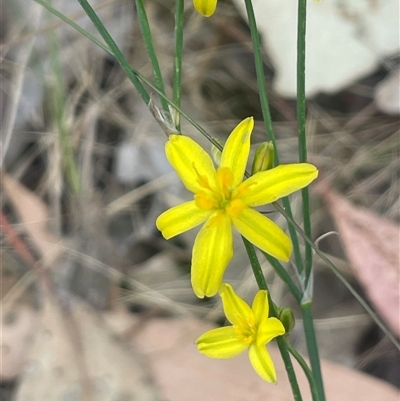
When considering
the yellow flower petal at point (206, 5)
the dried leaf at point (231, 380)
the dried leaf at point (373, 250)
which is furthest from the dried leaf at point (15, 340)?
the yellow flower petal at point (206, 5)

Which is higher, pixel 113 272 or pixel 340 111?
pixel 340 111

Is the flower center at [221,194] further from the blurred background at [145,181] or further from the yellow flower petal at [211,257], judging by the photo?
the blurred background at [145,181]

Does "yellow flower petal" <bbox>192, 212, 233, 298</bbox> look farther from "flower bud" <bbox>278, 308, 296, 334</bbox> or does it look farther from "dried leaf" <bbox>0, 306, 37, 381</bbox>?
"dried leaf" <bbox>0, 306, 37, 381</bbox>

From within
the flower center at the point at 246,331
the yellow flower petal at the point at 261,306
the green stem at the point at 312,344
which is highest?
the yellow flower petal at the point at 261,306

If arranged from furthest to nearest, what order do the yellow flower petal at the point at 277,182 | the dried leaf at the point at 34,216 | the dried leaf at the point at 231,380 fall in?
the dried leaf at the point at 34,216, the dried leaf at the point at 231,380, the yellow flower petal at the point at 277,182

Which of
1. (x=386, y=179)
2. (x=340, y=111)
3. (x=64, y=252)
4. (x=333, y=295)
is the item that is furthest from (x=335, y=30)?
(x=64, y=252)

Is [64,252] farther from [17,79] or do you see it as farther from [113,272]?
[17,79]

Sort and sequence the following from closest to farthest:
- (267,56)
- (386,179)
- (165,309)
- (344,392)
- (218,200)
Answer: (218,200), (344,392), (165,309), (386,179), (267,56)
